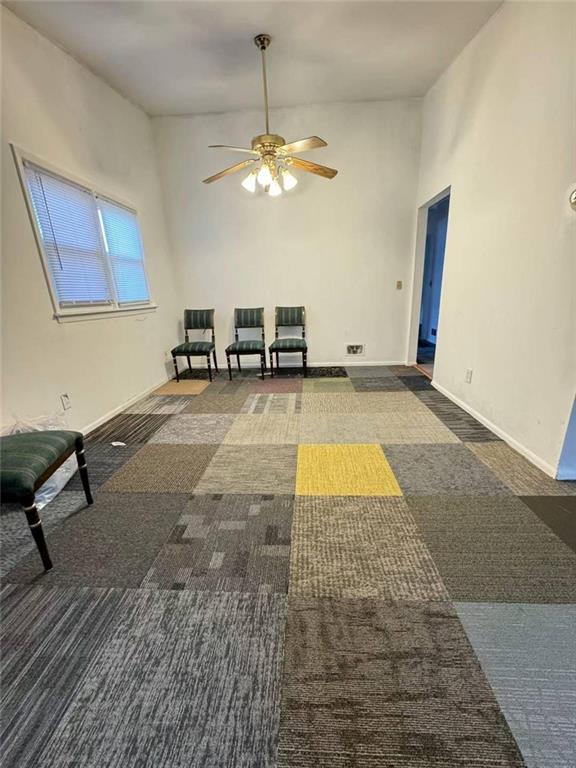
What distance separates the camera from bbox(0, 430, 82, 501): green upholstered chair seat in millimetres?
1329

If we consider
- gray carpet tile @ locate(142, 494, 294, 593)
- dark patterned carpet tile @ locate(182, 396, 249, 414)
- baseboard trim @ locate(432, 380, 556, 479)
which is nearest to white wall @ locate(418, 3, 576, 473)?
baseboard trim @ locate(432, 380, 556, 479)

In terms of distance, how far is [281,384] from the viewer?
3996mm

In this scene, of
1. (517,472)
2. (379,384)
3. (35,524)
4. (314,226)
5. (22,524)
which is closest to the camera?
(35,524)

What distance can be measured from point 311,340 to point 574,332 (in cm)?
Answer: 318

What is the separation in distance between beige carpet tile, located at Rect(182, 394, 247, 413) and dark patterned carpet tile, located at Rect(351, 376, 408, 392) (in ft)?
4.56

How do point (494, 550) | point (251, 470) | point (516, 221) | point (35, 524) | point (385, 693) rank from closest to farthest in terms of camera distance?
point (385, 693) < point (35, 524) < point (494, 550) < point (251, 470) < point (516, 221)

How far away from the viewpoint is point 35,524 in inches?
54.1

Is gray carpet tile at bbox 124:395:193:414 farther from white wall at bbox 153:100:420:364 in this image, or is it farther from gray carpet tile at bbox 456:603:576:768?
gray carpet tile at bbox 456:603:576:768

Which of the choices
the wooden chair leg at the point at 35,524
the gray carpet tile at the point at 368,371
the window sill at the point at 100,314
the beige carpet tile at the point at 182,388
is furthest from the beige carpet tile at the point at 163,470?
the gray carpet tile at the point at 368,371

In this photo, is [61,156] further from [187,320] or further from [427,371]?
[427,371]

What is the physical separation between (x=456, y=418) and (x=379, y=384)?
1.11m

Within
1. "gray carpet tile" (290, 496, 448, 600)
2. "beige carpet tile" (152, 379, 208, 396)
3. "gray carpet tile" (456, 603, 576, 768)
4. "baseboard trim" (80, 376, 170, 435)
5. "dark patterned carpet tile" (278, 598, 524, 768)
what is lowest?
"gray carpet tile" (456, 603, 576, 768)

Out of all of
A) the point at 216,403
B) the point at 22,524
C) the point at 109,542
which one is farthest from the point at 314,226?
the point at 22,524

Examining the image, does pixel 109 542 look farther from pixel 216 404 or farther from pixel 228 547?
pixel 216 404
